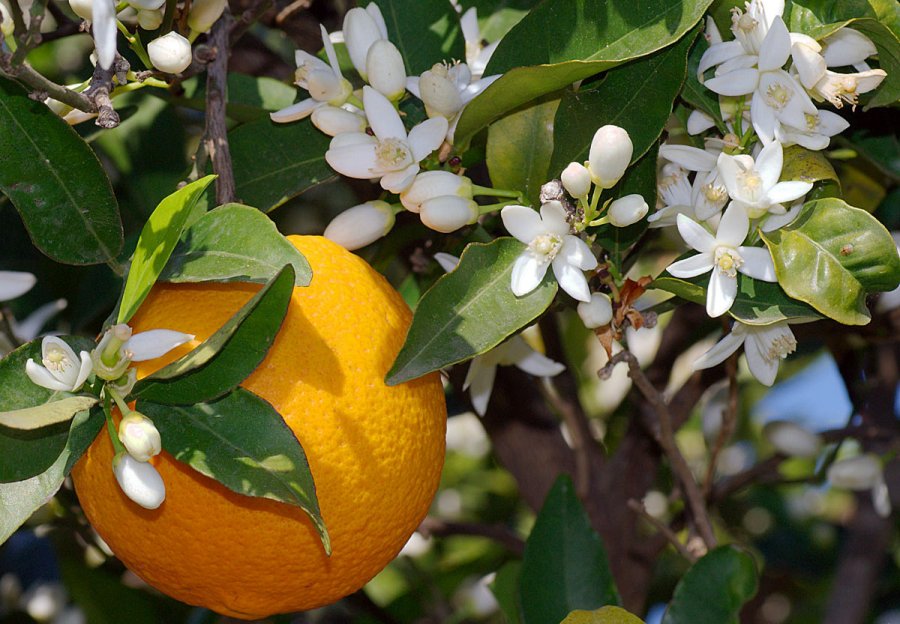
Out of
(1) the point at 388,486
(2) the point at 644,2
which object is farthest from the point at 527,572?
(2) the point at 644,2

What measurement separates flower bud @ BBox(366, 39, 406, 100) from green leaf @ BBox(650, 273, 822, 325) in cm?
26

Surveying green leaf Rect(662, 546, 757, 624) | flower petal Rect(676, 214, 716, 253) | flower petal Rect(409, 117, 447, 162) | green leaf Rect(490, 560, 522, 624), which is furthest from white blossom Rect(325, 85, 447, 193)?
green leaf Rect(490, 560, 522, 624)

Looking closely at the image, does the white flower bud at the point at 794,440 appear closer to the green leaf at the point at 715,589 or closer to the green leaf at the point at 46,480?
the green leaf at the point at 715,589

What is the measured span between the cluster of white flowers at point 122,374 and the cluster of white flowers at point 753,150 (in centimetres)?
39

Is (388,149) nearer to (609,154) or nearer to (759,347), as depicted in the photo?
(609,154)

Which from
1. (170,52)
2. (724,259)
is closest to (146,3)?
(170,52)

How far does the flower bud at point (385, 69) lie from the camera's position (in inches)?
35.3

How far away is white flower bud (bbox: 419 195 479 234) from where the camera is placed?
0.86 metres

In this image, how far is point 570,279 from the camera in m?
0.82

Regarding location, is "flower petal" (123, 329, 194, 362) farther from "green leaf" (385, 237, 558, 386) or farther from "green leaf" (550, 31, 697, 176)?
"green leaf" (550, 31, 697, 176)

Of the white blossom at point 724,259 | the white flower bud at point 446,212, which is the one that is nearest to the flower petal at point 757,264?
the white blossom at point 724,259

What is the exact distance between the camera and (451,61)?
1030 mm

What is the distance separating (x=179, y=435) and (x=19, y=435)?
10 centimetres

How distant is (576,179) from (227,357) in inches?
11.2
